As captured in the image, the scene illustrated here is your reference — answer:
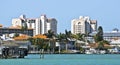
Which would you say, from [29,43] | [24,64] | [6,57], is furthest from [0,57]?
[29,43]

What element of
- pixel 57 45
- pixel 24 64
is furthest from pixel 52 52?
pixel 24 64

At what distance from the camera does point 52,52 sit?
196000 millimetres

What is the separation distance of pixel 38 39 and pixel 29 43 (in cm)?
774

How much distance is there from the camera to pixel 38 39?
649 ft

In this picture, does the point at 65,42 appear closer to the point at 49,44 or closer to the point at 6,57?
the point at 49,44

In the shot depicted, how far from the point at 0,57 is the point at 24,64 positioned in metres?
28.8

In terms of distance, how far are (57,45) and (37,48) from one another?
296 inches

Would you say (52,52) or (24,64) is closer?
(24,64)

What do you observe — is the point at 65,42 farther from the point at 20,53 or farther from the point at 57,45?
the point at 20,53

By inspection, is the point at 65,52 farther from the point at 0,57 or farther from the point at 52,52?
the point at 0,57

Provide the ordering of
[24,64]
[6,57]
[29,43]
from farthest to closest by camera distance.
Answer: [29,43], [6,57], [24,64]

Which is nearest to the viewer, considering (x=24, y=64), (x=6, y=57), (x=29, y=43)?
(x=24, y=64)

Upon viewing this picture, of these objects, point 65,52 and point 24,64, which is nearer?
point 24,64

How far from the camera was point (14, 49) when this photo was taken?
11600 cm
